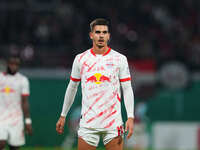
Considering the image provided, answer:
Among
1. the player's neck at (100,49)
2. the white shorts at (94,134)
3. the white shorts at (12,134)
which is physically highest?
the player's neck at (100,49)

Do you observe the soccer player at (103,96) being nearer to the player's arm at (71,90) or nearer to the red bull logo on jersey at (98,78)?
the red bull logo on jersey at (98,78)

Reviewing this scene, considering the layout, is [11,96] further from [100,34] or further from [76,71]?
[100,34]

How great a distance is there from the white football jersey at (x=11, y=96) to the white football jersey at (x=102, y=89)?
3.17m

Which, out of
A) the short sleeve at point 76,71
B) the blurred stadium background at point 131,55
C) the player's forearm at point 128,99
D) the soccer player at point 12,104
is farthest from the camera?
the blurred stadium background at point 131,55

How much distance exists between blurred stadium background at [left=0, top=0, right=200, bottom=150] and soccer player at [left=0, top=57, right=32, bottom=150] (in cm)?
615

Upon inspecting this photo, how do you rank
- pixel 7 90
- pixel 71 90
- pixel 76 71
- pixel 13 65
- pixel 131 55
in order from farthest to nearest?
1. pixel 131 55
2. pixel 7 90
3. pixel 13 65
4. pixel 71 90
5. pixel 76 71

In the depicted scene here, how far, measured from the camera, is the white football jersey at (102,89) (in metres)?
6.86

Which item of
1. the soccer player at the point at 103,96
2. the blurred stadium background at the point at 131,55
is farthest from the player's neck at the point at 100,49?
the blurred stadium background at the point at 131,55

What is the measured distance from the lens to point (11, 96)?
988 centimetres

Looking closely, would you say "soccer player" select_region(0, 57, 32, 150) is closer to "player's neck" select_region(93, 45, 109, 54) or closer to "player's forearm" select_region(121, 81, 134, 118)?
"player's neck" select_region(93, 45, 109, 54)

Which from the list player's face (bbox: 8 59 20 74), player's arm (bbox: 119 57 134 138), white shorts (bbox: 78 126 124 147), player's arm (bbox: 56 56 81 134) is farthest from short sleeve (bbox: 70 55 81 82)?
player's face (bbox: 8 59 20 74)

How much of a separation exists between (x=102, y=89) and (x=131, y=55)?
10.5m

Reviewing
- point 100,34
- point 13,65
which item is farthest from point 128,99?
point 13,65

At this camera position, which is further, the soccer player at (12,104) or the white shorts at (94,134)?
the soccer player at (12,104)
